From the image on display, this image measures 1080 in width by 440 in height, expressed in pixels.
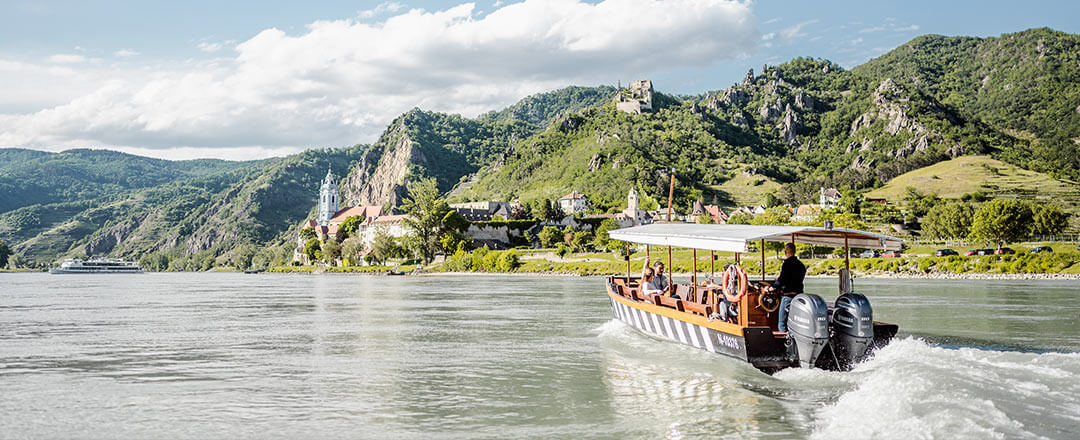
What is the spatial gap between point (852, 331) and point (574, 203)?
143m

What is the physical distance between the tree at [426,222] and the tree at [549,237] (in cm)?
1685

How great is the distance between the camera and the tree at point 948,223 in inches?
3472

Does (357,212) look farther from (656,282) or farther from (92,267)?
(656,282)

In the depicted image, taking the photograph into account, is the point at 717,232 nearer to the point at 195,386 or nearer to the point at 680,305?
the point at 680,305

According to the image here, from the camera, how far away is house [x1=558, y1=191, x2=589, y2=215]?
156125 mm

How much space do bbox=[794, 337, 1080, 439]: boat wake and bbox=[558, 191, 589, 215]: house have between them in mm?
139376

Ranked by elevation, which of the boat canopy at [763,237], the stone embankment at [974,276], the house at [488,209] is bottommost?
the stone embankment at [974,276]

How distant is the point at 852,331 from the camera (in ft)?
48.0

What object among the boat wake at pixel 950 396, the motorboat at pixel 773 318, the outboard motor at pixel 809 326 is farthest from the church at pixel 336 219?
the boat wake at pixel 950 396

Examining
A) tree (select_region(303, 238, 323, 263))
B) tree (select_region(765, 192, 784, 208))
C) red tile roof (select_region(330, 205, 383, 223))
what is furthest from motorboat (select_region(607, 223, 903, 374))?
red tile roof (select_region(330, 205, 383, 223))

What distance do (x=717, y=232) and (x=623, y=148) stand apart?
581 feet

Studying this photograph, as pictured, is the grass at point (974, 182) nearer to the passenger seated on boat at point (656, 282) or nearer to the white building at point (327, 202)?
the passenger seated on boat at point (656, 282)

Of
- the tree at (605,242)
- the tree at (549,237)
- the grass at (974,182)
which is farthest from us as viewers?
the grass at (974,182)

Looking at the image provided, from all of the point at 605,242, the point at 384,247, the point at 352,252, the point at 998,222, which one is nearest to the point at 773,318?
the point at 998,222
